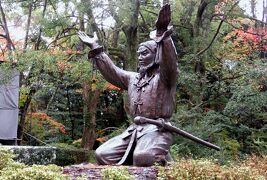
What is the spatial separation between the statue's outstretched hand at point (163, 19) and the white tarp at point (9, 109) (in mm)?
8708

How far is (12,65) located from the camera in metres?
11.2

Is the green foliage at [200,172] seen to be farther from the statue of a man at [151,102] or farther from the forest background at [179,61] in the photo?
the forest background at [179,61]

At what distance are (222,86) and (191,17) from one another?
2815mm

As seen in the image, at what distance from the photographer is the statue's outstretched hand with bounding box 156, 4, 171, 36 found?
567cm

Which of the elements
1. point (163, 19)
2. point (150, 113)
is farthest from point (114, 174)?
point (163, 19)

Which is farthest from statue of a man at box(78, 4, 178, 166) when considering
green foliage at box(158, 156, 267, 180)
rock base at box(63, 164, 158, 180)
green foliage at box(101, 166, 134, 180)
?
green foliage at box(101, 166, 134, 180)

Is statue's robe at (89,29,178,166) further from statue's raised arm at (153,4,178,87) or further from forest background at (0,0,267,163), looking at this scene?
forest background at (0,0,267,163)

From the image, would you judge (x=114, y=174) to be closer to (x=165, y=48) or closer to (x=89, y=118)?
(x=165, y=48)

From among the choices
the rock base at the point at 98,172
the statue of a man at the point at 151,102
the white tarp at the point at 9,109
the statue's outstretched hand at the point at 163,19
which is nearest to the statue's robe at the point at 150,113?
the statue of a man at the point at 151,102

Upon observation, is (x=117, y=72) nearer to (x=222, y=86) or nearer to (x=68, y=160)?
Answer: (x=68, y=160)

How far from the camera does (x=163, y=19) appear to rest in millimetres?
5754

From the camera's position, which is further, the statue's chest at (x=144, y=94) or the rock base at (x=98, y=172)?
the statue's chest at (x=144, y=94)

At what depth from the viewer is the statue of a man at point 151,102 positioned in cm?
587

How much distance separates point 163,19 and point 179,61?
27.6 ft
